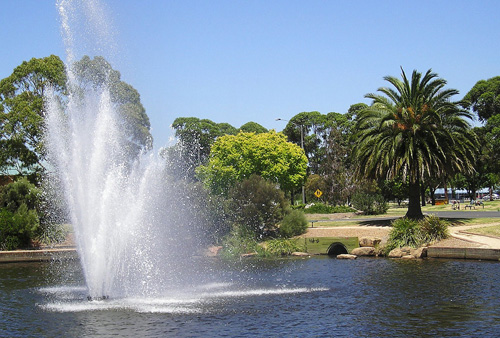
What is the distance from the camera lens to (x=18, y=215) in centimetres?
3828

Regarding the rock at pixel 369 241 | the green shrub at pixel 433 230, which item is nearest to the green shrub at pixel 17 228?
the rock at pixel 369 241

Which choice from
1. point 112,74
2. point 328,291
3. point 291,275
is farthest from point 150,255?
point 112,74

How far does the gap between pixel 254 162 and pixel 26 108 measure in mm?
26837

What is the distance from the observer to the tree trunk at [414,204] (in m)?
39.2

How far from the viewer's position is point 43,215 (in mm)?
40469

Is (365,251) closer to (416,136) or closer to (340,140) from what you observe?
(416,136)

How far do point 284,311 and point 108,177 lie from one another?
349 inches

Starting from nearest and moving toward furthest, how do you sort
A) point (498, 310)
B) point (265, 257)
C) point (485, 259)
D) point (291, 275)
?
1. point (498, 310)
2. point (291, 275)
3. point (485, 259)
4. point (265, 257)

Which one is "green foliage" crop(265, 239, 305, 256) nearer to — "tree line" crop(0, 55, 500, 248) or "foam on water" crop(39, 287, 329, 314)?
"tree line" crop(0, 55, 500, 248)

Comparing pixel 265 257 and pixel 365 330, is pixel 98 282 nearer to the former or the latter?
pixel 365 330

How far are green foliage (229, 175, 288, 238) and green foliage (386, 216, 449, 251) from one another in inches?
382

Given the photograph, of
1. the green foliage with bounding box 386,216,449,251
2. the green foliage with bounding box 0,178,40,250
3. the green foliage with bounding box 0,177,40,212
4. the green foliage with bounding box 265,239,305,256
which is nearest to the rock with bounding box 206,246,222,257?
the green foliage with bounding box 265,239,305,256

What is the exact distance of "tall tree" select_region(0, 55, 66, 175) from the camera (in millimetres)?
47969

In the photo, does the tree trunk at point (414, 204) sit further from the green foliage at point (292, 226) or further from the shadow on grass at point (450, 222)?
the green foliage at point (292, 226)
